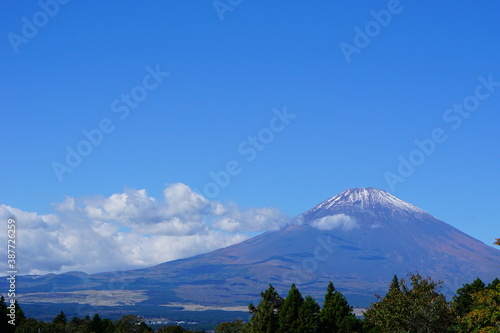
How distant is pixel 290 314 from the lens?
6231cm

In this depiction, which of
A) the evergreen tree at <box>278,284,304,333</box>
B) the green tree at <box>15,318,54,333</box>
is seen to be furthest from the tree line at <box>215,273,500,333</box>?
the green tree at <box>15,318,54,333</box>

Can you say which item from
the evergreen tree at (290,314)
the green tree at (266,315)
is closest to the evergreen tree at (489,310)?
the evergreen tree at (290,314)

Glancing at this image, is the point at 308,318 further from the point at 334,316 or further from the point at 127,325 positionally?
the point at 127,325

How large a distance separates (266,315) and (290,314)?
2.22m

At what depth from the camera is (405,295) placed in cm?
4878

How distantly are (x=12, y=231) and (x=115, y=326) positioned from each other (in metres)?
57.6

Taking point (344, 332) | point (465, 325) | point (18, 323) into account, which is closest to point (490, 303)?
point (465, 325)

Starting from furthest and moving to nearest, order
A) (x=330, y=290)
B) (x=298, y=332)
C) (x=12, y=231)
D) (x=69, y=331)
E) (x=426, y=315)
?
(x=69, y=331) → (x=330, y=290) → (x=298, y=332) → (x=426, y=315) → (x=12, y=231)

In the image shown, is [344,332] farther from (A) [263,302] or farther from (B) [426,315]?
(B) [426,315]

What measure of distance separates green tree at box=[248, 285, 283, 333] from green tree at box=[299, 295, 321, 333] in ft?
8.15

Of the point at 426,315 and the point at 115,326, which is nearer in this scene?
the point at 426,315

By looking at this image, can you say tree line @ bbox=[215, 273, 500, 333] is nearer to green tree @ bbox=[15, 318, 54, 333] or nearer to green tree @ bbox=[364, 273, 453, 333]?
green tree @ bbox=[364, 273, 453, 333]

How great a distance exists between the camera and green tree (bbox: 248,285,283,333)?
205 ft

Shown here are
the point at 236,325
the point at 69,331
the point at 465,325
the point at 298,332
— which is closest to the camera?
the point at 465,325
